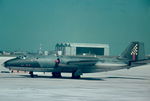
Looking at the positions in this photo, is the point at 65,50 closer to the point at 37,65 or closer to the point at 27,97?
the point at 37,65

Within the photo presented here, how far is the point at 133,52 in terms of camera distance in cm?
5697

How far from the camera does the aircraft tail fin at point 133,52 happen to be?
5669cm

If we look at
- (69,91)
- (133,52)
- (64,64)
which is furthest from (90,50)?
(69,91)

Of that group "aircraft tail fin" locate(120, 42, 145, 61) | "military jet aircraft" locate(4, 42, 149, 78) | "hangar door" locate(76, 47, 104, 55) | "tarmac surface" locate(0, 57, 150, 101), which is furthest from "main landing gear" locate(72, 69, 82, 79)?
"hangar door" locate(76, 47, 104, 55)

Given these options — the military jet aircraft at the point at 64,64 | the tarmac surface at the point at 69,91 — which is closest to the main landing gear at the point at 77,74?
the military jet aircraft at the point at 64,64

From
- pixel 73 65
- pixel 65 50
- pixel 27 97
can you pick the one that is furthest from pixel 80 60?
pixel 65 50

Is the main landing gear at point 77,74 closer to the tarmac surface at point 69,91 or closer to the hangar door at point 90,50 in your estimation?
the tarmac surface at point 69,91

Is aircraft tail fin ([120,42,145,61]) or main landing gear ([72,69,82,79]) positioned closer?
main landing gear ([72,69,82,79])

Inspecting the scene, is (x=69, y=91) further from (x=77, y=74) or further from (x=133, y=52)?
(x=133, y=52)

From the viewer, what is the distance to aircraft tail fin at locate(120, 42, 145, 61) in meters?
56.7

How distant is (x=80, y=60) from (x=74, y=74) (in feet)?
7.29

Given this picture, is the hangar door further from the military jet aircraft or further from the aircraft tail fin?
the military jet aircraft

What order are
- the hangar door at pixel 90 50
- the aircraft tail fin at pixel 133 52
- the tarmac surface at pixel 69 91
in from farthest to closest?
the hangar door at pixel 90 50
the aircraft tail fin at pixel 133 52
the tarmac surface at pixel 69 91

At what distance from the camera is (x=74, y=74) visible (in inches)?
2028
